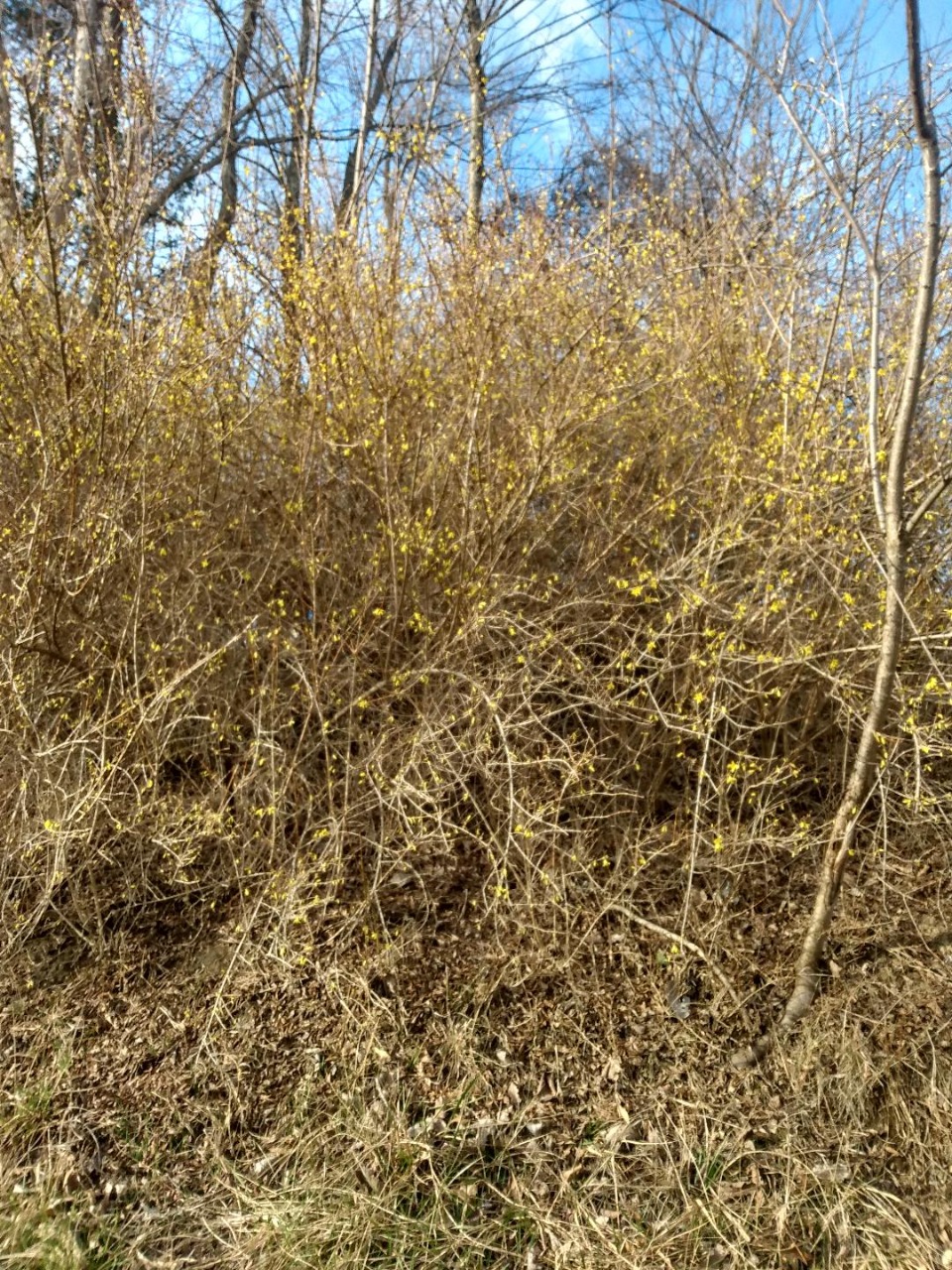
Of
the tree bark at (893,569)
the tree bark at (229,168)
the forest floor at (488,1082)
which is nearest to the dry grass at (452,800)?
the forest floor at (488,1082)

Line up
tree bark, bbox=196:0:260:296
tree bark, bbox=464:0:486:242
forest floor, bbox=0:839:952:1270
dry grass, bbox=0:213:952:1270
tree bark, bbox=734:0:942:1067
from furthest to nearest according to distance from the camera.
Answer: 1. tree bark, bbox=464:0:486:242
2. tree bark, bbox=196:0:260:296
3. dry grass, bbox=0:213:952:1270
4. forest floor, bbox=0:839:952:1270
5. tree bark, bbox=734:0:942:1067

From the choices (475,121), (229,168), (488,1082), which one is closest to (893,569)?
(488,1082)

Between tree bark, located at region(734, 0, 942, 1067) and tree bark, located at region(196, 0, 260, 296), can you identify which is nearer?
tree bark, located at region(734, 0, 942, 1067)

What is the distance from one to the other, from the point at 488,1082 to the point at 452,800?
1028 mm

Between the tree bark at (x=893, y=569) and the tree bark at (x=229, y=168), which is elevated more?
the tree bark at (x=229, y=168)

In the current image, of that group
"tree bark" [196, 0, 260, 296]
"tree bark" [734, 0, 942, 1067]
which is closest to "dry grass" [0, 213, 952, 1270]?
"tree bark" [734, 0, 942, 1067]

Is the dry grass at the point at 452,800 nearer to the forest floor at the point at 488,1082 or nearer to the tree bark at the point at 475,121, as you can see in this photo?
the forest floor at the point at 488,1082

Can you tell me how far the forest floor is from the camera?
232 centimetres

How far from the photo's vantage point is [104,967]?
10.1 ft

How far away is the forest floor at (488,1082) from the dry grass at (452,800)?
1cm

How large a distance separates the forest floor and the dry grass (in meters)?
0.01

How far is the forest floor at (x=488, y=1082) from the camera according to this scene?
2318 mm

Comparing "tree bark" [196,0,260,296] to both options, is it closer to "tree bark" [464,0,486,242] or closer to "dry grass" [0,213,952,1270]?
"dry grass" [0,213,952,1270]

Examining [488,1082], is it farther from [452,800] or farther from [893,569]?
[893,569]
